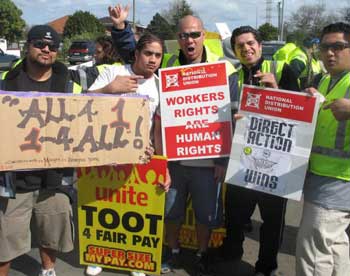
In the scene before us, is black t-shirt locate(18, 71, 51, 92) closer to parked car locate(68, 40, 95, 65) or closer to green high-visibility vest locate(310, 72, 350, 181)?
green high-visibility vest locate(310, 72, 350, 181)

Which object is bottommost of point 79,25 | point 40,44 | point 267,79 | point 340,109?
point 340,109

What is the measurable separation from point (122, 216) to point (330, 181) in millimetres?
1660

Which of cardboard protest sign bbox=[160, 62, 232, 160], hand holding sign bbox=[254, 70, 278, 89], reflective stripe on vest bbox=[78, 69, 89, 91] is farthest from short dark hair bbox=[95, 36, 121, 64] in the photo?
hand holding sign bbox=[254, 70, 278, 89]

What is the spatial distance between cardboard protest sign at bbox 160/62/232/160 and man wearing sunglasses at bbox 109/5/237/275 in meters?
0.13

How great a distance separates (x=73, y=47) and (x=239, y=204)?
112ft

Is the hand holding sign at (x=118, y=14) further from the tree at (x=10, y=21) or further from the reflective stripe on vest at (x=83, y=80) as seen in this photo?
the tree at (x=10, y=21)

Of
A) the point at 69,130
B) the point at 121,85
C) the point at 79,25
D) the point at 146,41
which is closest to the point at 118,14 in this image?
the point at 146,41

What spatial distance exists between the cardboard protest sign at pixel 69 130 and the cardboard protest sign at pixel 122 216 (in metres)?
0.43

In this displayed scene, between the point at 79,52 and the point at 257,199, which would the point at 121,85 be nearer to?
the point at 257,199

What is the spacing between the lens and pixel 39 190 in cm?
325

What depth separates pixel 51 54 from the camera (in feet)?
10.2

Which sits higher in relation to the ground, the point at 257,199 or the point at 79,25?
the point at 79,25

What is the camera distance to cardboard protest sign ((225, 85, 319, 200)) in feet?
9.62

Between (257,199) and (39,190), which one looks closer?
(39,190)
